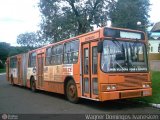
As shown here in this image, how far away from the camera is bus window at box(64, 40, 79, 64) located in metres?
14.6

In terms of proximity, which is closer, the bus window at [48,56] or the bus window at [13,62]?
the bus window at [48,56]

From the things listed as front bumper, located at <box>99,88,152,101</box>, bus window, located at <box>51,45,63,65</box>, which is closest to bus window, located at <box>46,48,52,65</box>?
bus window, located at <box>51,45,63,65</box>

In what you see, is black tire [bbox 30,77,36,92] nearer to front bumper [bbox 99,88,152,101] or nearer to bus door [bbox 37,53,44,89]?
bus door [bbox 37,53,44,89]

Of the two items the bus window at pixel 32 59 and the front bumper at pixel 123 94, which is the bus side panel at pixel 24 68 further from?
the front bumper at pixel 123 94

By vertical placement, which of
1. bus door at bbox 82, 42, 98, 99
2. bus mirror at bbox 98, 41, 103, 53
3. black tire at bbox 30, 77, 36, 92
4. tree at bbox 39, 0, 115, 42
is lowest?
black tire at bbox 30, 77, 36, 92

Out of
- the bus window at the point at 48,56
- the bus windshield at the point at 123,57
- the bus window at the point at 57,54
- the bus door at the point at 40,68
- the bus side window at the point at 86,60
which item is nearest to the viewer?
the bus windshield at the point at 123,57

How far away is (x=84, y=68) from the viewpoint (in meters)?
13.7

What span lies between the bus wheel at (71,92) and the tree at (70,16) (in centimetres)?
2038

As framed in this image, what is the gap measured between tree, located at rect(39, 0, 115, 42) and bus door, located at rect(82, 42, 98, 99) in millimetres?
21772

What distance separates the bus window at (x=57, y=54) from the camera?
16562 mm

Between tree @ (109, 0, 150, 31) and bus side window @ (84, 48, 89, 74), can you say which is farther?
tree @ (109, 0, 150, 31)

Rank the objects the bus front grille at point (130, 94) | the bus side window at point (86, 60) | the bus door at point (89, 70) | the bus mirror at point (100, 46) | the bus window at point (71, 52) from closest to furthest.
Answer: the bus mirror at point (100, 46) → the bus front grille at point (130, 94) → the bus door at point (89, 70) → the bus side window at point (86, 60) → the bus window at point (71, 52)

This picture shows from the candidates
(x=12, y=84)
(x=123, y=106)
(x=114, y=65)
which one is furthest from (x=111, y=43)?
(x=12, y=84)

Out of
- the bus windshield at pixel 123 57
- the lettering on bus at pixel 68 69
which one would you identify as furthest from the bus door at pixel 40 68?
the bus windshield at pixel 123 57
